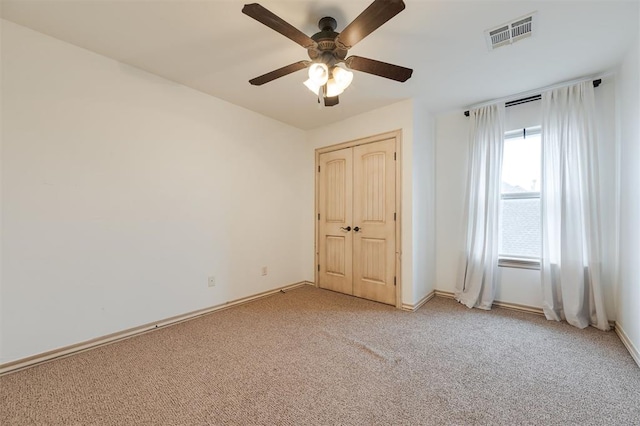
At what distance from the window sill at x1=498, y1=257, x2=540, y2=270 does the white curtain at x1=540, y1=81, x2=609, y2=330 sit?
191 millimetres

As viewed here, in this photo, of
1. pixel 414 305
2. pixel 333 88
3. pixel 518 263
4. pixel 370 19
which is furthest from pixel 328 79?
pixel 518 263

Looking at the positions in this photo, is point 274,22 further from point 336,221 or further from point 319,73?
point 336,221

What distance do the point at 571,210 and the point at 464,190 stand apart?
1.03 metres

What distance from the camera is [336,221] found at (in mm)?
3816

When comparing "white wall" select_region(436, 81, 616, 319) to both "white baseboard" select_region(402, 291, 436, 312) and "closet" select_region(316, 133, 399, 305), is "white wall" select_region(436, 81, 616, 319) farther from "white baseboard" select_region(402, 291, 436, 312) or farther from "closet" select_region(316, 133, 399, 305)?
"closet" select_region(316, 133, 399, 305)

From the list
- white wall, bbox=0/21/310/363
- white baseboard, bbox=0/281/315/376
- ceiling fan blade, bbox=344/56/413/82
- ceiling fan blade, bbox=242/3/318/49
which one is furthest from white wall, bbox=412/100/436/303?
white baseboard, bbox=0/281/315/376

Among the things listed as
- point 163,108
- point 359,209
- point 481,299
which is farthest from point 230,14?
point 481,299

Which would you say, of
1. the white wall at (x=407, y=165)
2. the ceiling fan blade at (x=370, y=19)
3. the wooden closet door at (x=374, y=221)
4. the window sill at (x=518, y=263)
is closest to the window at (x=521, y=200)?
the window sill at (x=518, y=263)

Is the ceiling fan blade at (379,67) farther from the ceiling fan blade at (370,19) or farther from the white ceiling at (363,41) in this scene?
the white ceiling at (363,41)

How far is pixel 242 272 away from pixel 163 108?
2052 mm

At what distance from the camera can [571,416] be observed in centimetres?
145

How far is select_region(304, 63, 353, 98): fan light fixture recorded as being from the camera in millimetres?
1773

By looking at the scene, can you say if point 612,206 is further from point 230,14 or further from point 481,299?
point 230,14

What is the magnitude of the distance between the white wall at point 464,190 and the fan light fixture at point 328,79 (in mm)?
2318
